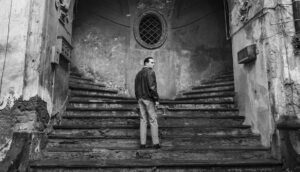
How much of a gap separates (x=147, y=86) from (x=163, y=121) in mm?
1311

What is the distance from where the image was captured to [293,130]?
500cm

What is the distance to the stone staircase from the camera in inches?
187

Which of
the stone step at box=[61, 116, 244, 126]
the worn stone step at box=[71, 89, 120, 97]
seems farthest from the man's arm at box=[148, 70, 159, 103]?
the worn stone step at box=[71, 89, 120, 97]

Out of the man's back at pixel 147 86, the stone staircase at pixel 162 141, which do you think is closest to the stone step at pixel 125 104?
the stone staircase at pixel 162 141

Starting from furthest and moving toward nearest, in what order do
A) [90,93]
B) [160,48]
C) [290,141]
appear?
[160,48] → [90,93] → [290,141]

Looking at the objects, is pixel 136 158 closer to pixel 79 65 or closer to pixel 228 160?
pixel 228 160

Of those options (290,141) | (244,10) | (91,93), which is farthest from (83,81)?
(290,141)

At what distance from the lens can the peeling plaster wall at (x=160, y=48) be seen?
948 cm

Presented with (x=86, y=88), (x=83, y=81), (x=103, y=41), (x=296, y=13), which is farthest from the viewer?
(x=103, y=41)

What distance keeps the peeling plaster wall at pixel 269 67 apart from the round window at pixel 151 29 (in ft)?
13.0

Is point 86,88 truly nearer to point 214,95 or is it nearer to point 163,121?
point 163,121

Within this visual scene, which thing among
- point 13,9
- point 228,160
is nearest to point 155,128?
point 228,160

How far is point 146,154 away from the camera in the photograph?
5062mm

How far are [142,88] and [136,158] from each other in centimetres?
131
